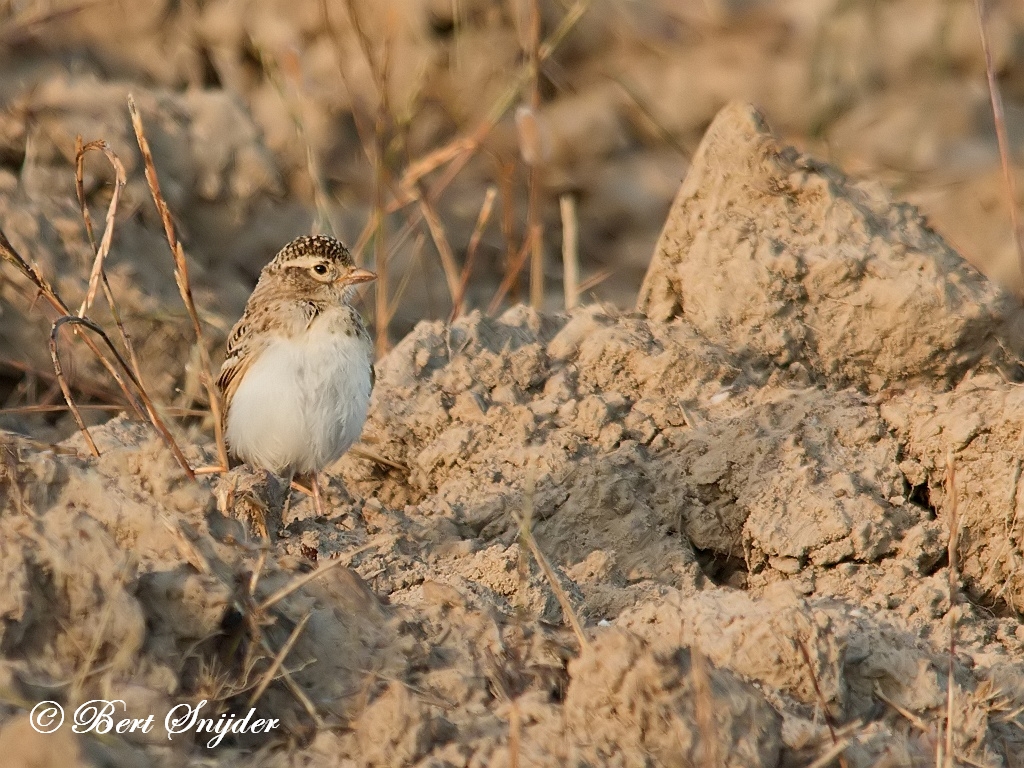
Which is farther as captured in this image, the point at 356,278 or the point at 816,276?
the point at 356,278

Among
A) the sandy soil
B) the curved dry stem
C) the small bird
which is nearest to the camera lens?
the sandy soil

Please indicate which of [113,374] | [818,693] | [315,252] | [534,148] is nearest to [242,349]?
[315,252]

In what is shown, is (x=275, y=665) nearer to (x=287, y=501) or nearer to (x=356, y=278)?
(x=287, y=501)

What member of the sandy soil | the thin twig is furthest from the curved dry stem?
the thin twig

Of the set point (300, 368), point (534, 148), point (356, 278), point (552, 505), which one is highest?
point (534, 148)

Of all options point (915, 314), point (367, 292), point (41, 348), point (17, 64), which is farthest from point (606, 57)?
point (915, 314)

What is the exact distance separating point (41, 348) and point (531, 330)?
2.95 m

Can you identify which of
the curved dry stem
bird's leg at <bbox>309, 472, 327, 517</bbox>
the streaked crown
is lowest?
bird's leg at <bbox>309, 472, 327, 517</bbox>

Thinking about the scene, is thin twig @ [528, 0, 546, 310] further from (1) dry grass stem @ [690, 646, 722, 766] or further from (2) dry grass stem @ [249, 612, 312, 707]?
(1) dry grass stem @ [690, 646, 722, 766]

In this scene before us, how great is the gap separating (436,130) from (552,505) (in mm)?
5482

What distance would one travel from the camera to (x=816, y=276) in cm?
630

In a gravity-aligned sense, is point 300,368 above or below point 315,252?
below

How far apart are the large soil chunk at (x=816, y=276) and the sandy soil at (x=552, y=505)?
1cm

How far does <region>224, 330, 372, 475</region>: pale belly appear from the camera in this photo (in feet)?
20.4
